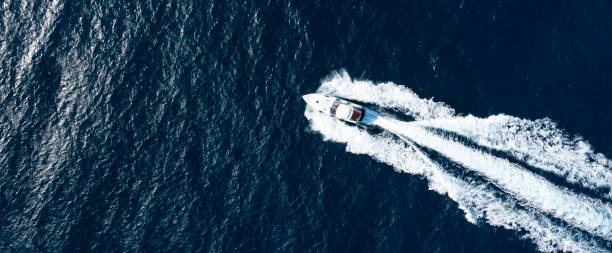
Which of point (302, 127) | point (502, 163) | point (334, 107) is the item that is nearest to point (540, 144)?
point (502, 163)

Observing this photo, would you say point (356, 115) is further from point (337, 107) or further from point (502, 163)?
point (502, 163)

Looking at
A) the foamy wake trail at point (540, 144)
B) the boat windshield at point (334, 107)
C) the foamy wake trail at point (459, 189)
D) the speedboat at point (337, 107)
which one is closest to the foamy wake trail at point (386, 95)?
the foamy wake trail at point (540, 144)

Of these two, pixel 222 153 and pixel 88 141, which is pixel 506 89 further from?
pixel 88 141

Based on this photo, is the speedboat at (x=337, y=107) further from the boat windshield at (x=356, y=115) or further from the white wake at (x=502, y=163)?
the white wake at (x=502, y=163)

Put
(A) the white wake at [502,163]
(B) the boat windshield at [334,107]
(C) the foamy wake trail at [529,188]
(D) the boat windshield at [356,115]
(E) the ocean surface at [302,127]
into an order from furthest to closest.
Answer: (B) the boat windshield at [334,107]
(D) the boat windshield at [356,115]
(E) the ocean surface at [302,127]
(A) the white wake at [502,163]
(C) the foamy wake trail at [529,188]

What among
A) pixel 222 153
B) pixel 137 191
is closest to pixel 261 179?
pixel 222 153

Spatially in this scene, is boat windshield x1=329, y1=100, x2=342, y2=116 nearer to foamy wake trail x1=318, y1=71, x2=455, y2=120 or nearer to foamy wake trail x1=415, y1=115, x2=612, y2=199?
foamy wake trail x1=318, y1=71, x2=455, y2=120
